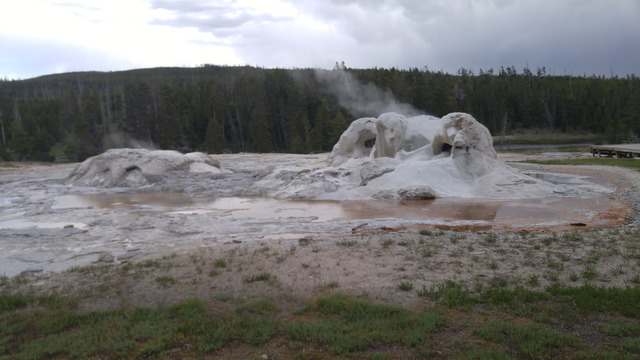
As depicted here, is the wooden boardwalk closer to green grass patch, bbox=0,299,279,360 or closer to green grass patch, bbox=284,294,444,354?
green grass patch, bbox=284,294,444,354

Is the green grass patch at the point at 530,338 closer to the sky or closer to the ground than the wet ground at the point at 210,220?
closer to the sky

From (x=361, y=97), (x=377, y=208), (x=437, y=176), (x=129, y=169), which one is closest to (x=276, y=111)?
(x=361, y=97)

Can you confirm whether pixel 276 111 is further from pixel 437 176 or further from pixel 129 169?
A: pixel 437 176

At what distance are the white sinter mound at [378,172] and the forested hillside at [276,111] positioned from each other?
2274 centimetres

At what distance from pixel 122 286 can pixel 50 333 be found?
1515mm

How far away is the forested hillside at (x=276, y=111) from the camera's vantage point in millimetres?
47031

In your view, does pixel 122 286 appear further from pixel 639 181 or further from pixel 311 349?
pixel 639 181

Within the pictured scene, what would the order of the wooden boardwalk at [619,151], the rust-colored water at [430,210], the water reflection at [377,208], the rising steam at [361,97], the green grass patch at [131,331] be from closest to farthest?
1. the green grass patch at [131,331]
2. the rust-colored water at [430,210]
3. the water reflection at [377,208]
4. the wooden boardwalk at [619,151]
5. the rising steam at [361,97]

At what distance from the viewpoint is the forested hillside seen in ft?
154

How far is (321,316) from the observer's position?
5559 millimetres

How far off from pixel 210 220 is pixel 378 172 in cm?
796

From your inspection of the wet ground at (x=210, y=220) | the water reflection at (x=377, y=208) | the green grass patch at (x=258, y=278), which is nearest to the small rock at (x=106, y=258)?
the wet ground at (x=210, y=220)

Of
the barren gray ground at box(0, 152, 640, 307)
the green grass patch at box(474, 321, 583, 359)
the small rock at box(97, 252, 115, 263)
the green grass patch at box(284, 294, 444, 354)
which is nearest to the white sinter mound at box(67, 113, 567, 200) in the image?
the barren gray ground at box(0, 152, 640, 307)

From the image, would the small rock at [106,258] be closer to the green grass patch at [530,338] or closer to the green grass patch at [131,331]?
the green grass patch at [131,331]
